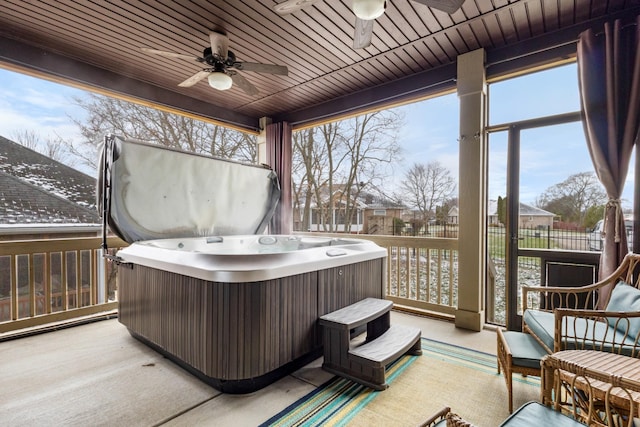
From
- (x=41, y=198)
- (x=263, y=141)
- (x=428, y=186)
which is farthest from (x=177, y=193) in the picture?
(x=428, y=186)

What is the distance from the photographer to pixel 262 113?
455 centimetres

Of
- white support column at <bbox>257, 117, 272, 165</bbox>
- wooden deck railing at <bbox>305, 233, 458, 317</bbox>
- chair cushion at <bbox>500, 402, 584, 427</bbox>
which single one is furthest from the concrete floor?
white support column at <bbox>257, 117, 272, 165</bbox>

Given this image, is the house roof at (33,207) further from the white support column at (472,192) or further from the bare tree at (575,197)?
the bare tree at (575,197)

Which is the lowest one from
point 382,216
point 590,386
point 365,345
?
point 365,345

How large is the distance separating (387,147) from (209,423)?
136 inches

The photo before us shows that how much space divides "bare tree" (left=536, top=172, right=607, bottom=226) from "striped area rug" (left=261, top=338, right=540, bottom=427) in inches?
54.2

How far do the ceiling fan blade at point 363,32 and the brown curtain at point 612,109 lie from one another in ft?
5.50

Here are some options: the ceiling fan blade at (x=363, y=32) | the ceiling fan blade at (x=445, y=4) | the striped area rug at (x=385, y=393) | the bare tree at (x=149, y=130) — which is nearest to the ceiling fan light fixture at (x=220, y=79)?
the ceiling fan blade at (x=363, y=32)

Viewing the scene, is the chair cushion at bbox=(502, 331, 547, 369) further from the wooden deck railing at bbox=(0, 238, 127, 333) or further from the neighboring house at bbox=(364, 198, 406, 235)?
the wooden deck railing at bbox=(0, 238, 127, 333)

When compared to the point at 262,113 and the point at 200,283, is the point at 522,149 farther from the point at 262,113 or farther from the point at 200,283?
the point at 262,113

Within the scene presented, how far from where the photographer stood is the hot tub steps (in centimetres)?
182

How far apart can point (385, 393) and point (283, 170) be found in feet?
10.6

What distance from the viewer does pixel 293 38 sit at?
267cm

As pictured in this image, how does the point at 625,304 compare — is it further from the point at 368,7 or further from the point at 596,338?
the point at 368,7
